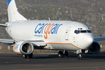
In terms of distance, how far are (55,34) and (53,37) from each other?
46 centimetres

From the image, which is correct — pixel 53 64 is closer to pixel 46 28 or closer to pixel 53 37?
pixel 53 37

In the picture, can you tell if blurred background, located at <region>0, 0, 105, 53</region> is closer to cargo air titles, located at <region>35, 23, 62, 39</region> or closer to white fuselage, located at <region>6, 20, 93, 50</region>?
white fuselage, located at <region>6, 20, 93, 50</region>

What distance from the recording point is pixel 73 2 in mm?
139500

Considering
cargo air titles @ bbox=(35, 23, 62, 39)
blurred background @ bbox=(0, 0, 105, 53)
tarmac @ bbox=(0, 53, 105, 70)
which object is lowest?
tarmac @ bbox=(0, 53, 105, 70)

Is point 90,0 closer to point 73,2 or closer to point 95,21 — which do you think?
point 73,2

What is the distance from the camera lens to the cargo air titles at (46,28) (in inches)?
1369

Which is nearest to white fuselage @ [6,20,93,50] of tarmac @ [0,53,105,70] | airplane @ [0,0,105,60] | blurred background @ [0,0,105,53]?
airplane @ [0,0,105,60]

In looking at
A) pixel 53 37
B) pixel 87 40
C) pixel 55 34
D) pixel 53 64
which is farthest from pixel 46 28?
pixel 53 64

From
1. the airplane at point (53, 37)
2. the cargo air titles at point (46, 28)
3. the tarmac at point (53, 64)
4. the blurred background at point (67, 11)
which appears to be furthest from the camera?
the blurred background at point (67, 11)

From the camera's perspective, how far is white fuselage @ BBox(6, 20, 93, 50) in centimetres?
3120

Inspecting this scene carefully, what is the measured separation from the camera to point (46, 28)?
36031 mm

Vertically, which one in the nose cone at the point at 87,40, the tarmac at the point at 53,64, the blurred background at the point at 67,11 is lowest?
the tarmac at the point at 53,64

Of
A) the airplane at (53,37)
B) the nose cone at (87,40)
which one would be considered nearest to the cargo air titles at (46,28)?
the airplane at (53,37)

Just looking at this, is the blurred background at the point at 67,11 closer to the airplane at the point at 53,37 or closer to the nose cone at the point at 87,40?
the airplane at the point at 53,37
